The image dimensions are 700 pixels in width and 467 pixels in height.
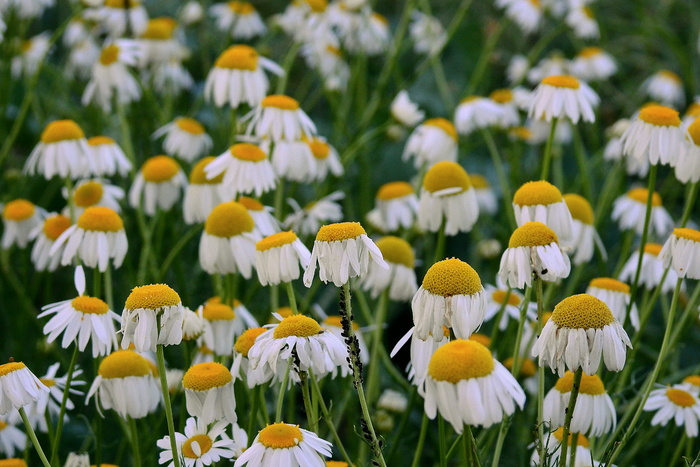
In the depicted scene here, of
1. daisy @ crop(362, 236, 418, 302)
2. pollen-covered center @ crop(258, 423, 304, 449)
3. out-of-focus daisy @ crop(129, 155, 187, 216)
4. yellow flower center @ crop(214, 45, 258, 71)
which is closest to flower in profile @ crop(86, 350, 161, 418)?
pollen-covered center @ crop(258, 423, 304, 449)

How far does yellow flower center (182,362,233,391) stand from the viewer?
125cm

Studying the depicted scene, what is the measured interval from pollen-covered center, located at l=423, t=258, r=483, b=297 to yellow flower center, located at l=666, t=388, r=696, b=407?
2.15 feet

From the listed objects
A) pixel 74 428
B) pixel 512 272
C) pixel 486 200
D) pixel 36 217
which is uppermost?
pixel 512 272

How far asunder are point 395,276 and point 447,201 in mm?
185

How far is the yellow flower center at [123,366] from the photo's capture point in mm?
1390

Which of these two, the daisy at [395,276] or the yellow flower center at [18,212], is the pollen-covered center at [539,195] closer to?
the daisy at [395,276]

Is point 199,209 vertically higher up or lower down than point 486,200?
higher up

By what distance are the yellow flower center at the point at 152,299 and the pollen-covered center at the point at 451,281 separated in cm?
34

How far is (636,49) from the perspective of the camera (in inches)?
162

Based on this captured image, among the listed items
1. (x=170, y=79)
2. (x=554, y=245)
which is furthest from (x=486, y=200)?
(x=554, y=245)

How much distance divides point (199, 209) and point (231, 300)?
43 centimetres

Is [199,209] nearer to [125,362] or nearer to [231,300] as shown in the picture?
[231,300]

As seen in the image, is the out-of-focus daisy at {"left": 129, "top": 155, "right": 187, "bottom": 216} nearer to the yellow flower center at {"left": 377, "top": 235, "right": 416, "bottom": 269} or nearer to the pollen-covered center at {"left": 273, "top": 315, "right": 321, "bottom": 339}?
the yellow flower center at {"left": 377, "top": 235, "right": 416, "bottom": 269}

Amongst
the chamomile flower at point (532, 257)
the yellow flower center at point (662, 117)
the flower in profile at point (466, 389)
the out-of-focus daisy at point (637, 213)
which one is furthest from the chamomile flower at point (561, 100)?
the flower in profile at point (466, 389)
